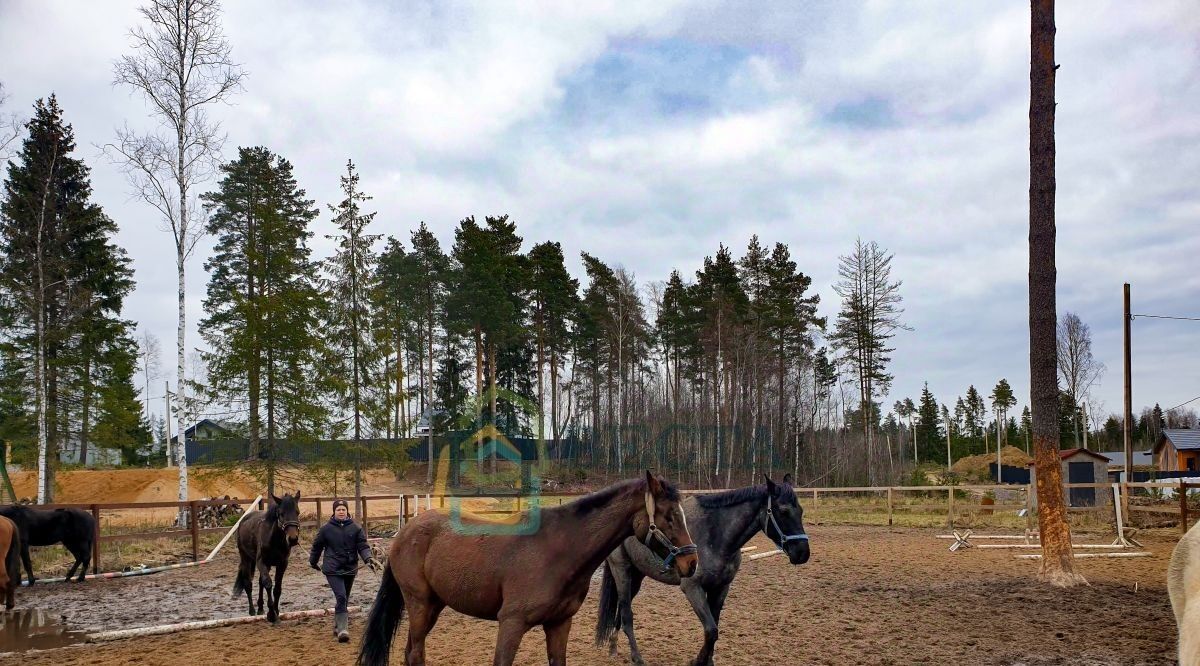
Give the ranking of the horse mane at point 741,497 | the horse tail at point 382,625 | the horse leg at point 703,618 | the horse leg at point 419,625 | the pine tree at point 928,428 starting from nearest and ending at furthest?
the horse leg at point 419,625
the horse tail at point 382,625
the horse leg at point 703,618
the horse mane at point 741,497
the pine tree at point 928,428

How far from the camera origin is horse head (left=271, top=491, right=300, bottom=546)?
30.2 ft

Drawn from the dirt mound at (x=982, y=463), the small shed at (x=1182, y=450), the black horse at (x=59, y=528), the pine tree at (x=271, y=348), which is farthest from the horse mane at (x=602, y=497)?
the dirt mound at (x=982, y=463)

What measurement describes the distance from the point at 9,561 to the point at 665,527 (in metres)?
11.0

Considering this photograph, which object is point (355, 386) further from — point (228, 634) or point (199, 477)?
point (228, 634)

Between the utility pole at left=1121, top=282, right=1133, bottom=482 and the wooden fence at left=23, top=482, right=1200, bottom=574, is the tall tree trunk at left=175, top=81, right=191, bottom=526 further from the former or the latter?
the utility pole at left=1121, top=282, right=1133, bottom=482

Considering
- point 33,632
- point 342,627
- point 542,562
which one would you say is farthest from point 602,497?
point 33,632

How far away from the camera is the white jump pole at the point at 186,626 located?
8.45 meters

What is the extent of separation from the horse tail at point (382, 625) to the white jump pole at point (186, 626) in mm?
3746

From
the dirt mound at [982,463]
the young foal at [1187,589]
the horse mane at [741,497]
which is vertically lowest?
the dirt mound at [982,463]

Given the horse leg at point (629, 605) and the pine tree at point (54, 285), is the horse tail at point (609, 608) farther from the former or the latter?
the pine tree at point (54, 285)

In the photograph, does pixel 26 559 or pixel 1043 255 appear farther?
pixel 26 559

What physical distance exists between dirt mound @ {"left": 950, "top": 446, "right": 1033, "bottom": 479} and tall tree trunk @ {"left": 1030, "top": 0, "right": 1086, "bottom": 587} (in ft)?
148

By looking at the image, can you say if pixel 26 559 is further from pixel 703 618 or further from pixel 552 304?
pixel 552 304

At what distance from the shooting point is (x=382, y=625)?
6344 mm
